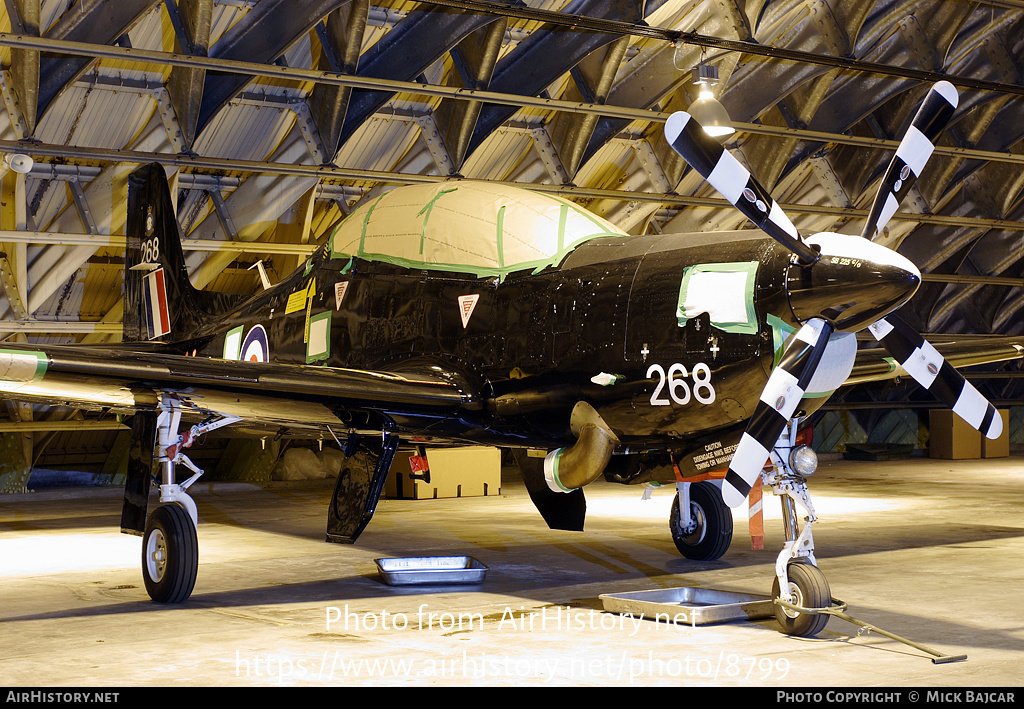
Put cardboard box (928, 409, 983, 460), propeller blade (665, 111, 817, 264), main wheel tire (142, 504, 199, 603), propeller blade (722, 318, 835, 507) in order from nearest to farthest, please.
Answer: propeller blade (665, 111, 817, 264)
propeller blade (722, 318, 835, 507)
main wheel tire (142, 504, 199, 603)
cardboard box (928, 409, 983, 460)

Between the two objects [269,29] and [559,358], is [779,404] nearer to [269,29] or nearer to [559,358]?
[559,358]

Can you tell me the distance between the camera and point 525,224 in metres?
7.50

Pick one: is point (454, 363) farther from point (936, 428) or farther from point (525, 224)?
point (936, 428)

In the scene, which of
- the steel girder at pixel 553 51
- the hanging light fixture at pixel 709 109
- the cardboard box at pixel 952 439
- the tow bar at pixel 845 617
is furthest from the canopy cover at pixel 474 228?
the cardboard box at pixel 952 439

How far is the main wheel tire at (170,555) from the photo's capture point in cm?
708

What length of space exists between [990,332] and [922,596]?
680 inches

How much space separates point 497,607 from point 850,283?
305 cm

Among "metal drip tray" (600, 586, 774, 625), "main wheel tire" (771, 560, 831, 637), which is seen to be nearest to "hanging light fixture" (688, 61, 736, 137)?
"metal drip tray" (600, 586, 774, 625)

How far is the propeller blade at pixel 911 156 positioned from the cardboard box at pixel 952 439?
676 inches

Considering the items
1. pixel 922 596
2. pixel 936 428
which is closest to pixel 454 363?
pixel 922 596

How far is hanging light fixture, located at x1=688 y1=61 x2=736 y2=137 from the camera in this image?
36.1 ft

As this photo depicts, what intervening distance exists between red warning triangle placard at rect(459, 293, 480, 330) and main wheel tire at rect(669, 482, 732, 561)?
2743 millimetres

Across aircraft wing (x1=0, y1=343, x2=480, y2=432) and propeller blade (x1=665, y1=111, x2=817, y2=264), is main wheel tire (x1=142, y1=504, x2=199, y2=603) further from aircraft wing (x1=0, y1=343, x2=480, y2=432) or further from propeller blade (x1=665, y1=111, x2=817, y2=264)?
propeller blade (x1=665, y1=111, x2=817, y2=264)

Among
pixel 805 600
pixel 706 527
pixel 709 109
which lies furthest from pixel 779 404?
pixel 709 109
